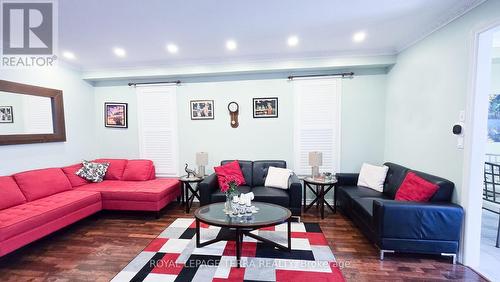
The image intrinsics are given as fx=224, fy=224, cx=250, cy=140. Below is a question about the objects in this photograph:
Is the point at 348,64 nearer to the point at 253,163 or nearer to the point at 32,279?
the point at 253,163

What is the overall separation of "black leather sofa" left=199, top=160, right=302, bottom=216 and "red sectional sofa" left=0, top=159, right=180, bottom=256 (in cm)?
79

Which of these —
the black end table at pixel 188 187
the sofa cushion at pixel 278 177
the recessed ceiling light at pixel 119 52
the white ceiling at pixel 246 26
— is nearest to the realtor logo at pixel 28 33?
the white ceiling at pixel 246 26

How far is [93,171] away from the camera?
399 cm

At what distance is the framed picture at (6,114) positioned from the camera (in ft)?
9.88

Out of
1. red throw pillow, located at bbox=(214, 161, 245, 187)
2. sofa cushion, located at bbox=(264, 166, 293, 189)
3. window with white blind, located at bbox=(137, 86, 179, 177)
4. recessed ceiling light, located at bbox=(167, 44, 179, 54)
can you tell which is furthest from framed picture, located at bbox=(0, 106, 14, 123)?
sofa cushion, located at bbox=(264, 166, 293, 189)

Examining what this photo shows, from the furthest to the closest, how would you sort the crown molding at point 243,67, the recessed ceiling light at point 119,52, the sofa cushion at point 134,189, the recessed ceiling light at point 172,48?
the crown molding at point 243,67 → the sofa cushion at point 134,189 → the recessed ceiling light at point 119,52 → the recessed ceiling light at point 172,48

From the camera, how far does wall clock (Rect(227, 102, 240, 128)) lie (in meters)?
4.16

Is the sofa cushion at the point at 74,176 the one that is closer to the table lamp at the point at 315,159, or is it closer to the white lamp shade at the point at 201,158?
the white lamp shade at the point at 201,158

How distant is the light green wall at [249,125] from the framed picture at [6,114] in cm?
147

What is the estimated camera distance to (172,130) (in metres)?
4.38

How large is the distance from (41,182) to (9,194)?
1.38ft

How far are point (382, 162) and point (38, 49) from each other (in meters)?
5.74

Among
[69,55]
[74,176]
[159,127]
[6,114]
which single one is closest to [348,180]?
[159,127]

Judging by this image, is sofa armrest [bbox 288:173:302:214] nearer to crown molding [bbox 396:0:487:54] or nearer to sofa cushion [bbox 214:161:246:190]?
sofa cushion [bbox 214:161:246:190]
